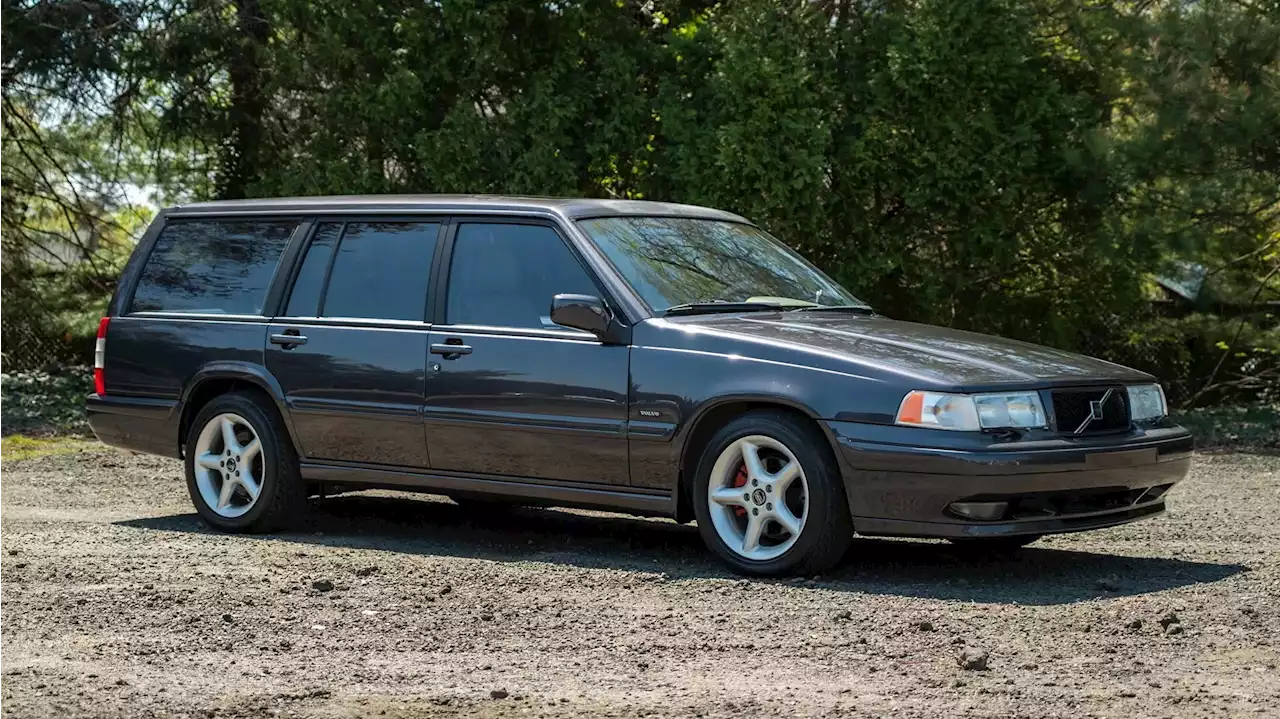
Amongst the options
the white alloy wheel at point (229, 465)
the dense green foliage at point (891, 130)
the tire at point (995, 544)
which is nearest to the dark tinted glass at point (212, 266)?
the white alloy wheel at point (229, 465)

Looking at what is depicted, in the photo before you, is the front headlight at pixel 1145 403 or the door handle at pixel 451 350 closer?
the front headlight at pixel 1145 403

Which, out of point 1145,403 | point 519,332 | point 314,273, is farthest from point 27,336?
point 1145,403

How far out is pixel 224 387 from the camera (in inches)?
385

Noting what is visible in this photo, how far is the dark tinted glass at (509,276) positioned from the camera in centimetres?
853

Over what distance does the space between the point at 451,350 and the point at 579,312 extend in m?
0.93

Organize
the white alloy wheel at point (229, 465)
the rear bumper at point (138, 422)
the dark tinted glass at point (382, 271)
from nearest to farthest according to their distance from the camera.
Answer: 1. the dark tinted glass at point (382, 271)
2. the white alloy wheel at point (229, 465)
3. the rear bumper at point (138, 422)

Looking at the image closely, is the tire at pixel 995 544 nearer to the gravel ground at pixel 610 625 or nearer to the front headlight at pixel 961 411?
the gravel ground at pixel 610 625

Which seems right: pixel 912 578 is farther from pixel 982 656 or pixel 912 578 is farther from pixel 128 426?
pixel 128 426

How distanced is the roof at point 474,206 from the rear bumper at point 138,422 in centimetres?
109

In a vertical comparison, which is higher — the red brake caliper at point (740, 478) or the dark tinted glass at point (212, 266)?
the dark tinted glass at point (212, 266)

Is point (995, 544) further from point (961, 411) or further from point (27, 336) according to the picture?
point (27, 336)

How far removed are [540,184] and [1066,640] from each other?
10862 mm

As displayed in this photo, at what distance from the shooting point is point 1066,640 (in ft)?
20.5

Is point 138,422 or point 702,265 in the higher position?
point 702,265
